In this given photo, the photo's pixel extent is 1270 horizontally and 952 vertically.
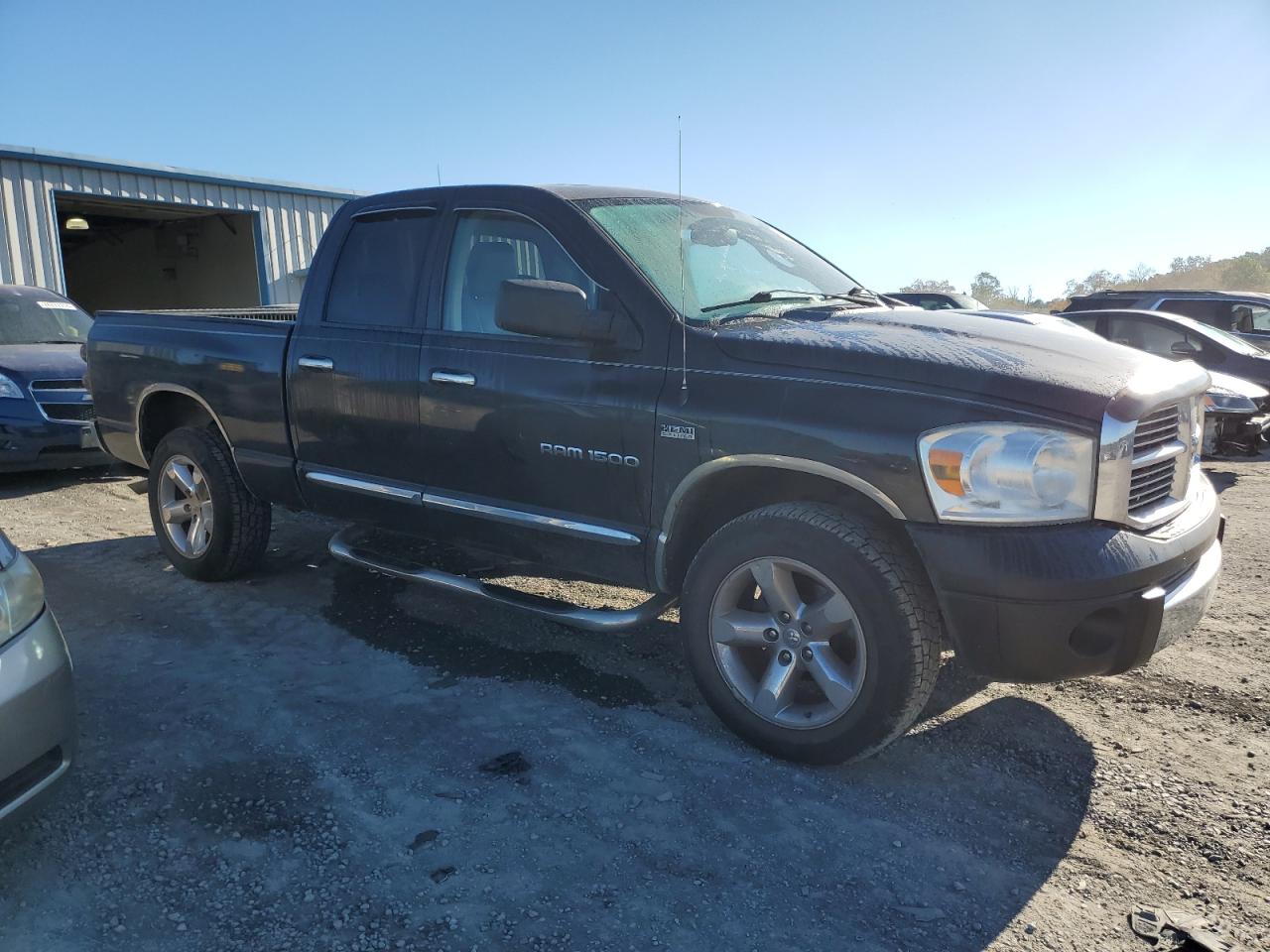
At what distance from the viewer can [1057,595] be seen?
2.53m

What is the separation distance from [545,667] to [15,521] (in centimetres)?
474

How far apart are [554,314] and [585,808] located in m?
1.66

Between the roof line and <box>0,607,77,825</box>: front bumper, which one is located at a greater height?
the roof line

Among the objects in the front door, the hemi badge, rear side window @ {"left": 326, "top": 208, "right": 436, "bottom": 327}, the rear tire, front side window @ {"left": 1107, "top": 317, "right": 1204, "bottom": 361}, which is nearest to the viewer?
the hemi badge

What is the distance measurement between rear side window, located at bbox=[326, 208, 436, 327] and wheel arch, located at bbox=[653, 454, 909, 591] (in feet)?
5.29

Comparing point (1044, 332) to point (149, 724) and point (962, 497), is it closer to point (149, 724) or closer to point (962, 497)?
point (962, 497)

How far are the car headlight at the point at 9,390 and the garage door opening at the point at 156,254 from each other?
355 inches

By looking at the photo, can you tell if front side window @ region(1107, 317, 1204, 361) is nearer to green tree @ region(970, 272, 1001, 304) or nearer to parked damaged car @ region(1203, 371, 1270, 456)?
parked damaged car @ region(1203, 371, 1270, 456)

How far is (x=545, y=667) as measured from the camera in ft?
12.7

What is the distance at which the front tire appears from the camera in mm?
2762

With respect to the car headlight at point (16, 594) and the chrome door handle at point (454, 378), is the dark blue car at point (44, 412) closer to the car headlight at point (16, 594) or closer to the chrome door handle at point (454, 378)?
the chrome door handle at point (454, 378)

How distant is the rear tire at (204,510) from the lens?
4.79 m

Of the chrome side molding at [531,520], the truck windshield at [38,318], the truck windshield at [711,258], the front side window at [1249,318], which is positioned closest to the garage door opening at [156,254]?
the truck windshield at [38,318]

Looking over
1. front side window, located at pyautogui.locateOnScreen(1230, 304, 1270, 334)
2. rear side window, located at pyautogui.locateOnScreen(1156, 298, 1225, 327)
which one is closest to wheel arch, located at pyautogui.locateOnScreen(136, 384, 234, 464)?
rear side window, located at pyautogui.locateOnScreen(1156, 298, 1225, 327)
